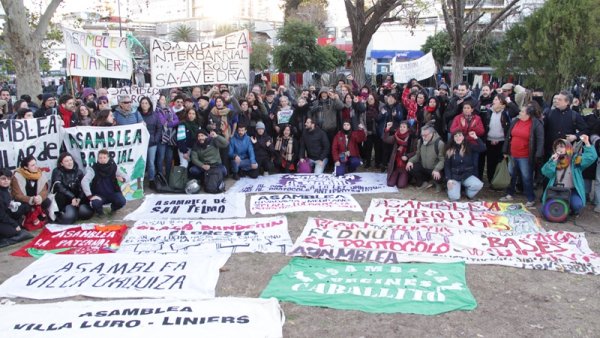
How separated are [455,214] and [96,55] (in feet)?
24.0

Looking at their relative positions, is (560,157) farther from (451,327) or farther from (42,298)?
(42,298)

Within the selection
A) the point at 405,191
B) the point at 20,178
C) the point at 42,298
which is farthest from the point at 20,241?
the point at 405,191

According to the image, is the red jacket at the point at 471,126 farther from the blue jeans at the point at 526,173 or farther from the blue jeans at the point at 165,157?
the blue jeans at the point at 165,157

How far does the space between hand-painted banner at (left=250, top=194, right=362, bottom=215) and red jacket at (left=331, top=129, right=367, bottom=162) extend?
66.2 inches

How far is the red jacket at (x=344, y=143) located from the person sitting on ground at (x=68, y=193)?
471 cm

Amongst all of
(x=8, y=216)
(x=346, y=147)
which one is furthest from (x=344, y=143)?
(x=8, y=216)

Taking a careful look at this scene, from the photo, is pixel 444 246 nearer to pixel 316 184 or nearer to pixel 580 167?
pixel 580 167

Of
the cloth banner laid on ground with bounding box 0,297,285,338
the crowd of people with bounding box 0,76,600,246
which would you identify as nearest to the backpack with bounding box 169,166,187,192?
the crowd of people with bounding box 0,76,600,246

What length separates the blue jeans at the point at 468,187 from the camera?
8.64 metres

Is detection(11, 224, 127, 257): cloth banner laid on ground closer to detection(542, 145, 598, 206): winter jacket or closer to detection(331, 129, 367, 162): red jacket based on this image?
detection(331, 129, 367, 162): red jacket

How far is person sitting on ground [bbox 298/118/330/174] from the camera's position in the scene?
33.8 ft

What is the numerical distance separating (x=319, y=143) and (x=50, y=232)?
17.0ft

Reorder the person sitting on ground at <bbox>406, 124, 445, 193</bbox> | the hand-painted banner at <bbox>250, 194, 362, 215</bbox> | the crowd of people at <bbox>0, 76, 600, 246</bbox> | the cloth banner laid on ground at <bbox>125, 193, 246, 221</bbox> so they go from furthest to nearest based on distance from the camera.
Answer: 1. the person sitting on ground at <bbox>406, 124, 445, 193</bbox>
2. the hand-painted banner at <bbox>250, 194, 362, 215</bbox>
3. the cloth banner laid on ground at <bbox>125, 193, 246, 221</bbox>
4. the crowd of people at <bbox>0, 76, 600, 246</bbox>

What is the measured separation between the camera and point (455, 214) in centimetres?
786
